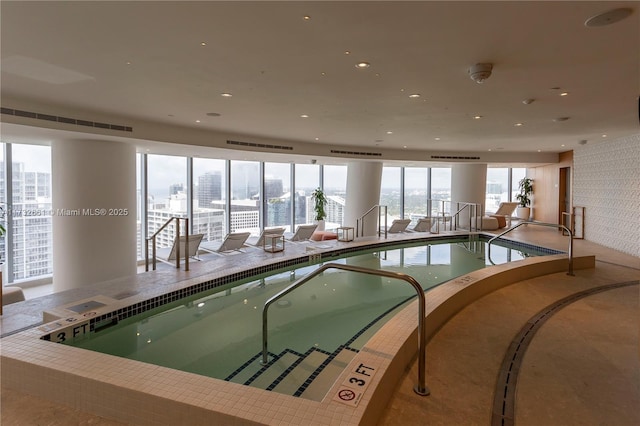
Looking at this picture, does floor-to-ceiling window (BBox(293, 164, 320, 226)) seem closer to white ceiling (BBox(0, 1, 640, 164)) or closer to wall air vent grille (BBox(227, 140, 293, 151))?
wall air vent grille (BBox(227, 140, 293, 151))

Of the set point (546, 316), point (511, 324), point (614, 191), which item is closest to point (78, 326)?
point (511, 324)

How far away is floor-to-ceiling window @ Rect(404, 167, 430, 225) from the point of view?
1452 centimetres

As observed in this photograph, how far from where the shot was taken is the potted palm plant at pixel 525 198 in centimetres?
1305

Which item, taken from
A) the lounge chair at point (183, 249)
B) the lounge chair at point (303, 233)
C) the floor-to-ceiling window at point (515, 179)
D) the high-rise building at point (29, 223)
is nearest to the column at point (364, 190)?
the lounge chair at point (303, 233)

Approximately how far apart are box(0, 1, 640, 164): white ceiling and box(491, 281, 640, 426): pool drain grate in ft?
7.62

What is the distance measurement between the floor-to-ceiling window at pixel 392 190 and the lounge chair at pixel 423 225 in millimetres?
4890

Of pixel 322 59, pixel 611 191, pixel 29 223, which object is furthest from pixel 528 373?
pixel 29 223

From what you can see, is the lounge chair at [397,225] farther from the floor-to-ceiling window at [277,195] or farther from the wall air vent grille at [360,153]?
the floor-to-ceiling window at [277,195]

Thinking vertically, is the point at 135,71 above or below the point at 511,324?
above

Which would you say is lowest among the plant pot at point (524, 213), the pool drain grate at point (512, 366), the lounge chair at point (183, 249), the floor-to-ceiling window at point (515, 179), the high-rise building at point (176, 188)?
the pool drain grate at point (512, 366)

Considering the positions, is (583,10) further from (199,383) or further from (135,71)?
(135,71)

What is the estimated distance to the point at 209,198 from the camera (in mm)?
10414

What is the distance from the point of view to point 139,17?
7.53 feet

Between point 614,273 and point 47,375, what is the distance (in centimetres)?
655
